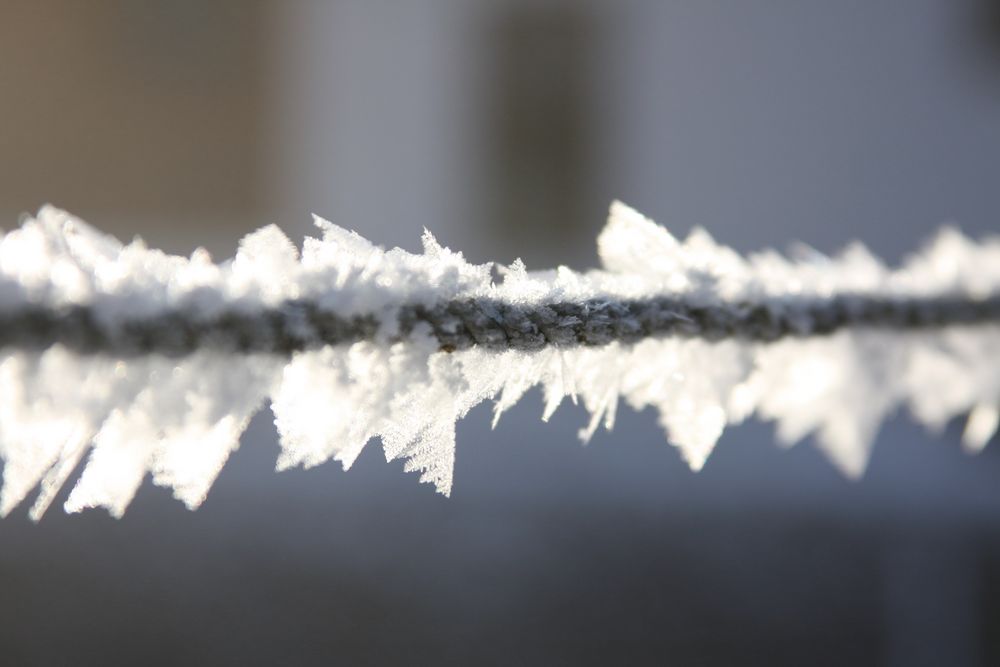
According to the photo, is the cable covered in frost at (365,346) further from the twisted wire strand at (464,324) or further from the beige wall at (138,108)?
the beige wall at (138,108)

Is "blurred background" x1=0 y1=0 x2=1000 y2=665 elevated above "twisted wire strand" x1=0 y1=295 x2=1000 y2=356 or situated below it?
above

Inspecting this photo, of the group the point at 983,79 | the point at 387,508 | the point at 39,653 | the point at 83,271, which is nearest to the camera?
the point at 83,271

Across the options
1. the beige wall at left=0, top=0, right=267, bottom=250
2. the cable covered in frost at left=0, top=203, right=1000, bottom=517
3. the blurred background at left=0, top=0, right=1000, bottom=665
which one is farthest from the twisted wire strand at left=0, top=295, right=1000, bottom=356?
the beige wall at left=0, top=0, right=267, bottom=250

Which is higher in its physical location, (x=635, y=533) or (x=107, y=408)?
(x=635, y=533)

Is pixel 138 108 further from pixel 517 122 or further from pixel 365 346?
pixel 365 346

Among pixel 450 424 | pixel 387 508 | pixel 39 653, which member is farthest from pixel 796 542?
pixel 450 424

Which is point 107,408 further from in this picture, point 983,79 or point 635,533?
point 983,79

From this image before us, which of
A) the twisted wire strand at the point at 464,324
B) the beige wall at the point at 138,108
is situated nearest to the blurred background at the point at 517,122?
the beige wall at the point at 138,108

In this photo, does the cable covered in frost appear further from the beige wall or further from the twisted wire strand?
the beige wall

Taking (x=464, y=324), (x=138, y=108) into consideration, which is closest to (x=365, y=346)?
(x=464, y=324)
